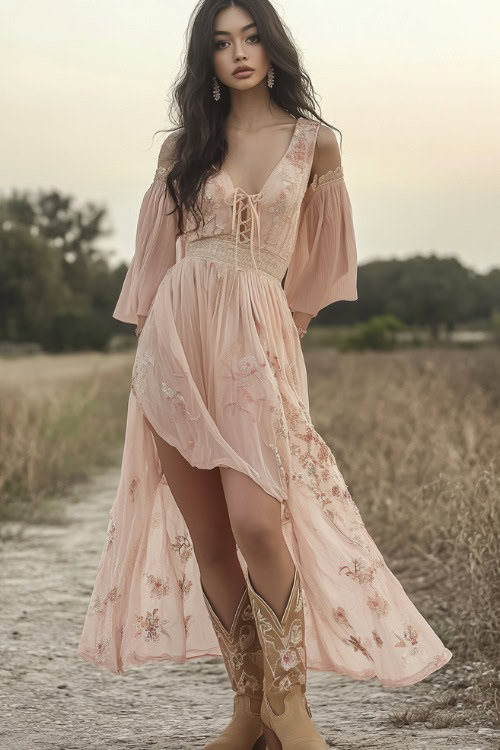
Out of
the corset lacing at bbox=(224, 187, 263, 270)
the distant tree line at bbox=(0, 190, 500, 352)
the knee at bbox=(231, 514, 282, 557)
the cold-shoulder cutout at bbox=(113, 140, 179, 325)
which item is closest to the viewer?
the knee at bbox=(231, 514, 282, 557)

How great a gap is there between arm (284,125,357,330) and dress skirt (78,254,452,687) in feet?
0.89

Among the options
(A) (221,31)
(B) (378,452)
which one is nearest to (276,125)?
(A) (221,31)

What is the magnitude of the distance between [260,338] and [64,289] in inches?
1100

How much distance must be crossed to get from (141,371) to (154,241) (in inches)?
15.9

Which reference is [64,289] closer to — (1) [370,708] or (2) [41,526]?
(2) [41,526]

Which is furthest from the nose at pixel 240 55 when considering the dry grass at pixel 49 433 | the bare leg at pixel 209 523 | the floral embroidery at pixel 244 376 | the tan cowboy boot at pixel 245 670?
the dry grass at pixel 49 433

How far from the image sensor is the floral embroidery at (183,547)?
3105 millimetres

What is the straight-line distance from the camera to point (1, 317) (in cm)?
2794

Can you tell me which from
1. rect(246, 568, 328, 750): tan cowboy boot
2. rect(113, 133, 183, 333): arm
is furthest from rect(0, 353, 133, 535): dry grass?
rect(246, 568, 328, 750): tan cowboy boot

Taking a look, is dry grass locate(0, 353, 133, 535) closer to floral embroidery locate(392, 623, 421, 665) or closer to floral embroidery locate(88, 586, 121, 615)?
floral embroidery locate(88, 586, 121, 615)

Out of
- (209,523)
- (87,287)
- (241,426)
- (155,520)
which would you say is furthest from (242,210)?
(87,287)

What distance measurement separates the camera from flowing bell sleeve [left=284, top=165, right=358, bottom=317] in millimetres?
2973

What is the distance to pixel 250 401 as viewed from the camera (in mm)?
2658

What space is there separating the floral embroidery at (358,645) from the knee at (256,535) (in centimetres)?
47
